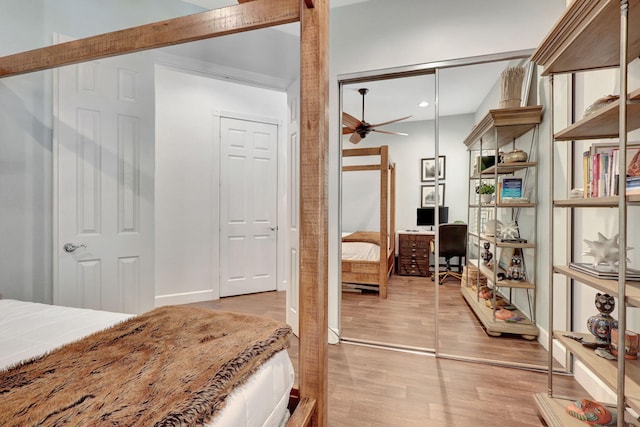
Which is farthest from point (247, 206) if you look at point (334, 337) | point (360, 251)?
point (334, 337)

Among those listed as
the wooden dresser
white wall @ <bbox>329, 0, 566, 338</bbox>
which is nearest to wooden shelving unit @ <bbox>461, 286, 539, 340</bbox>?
the wooden dresser

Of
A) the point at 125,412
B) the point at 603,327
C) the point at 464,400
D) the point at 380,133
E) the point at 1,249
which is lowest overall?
the point at 464,400

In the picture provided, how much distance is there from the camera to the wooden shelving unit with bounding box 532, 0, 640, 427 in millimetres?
1124

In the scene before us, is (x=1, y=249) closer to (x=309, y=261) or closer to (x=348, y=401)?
(x=309, y=261)

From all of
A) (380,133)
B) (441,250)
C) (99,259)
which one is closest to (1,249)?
(99,259)

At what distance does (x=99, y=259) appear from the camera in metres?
2.14

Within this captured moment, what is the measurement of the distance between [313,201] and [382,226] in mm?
1956

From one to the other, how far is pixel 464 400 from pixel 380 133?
7.19 feet

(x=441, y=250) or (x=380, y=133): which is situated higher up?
(x=380, y=133)

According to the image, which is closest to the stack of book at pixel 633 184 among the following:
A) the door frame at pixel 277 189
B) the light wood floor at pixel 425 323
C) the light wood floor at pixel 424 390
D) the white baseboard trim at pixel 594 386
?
the white baseboard trim at pixel 594 386

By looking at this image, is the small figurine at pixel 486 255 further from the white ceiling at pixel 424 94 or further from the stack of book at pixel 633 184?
the stack of book at pixel 633 184

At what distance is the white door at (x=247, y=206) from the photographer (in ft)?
13.1

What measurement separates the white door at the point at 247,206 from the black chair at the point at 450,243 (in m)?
2.36

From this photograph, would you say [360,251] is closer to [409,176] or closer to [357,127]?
[409,176]
